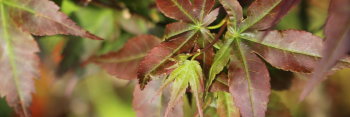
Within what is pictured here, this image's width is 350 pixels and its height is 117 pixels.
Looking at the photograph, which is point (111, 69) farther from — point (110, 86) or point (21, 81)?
point (110, 86)

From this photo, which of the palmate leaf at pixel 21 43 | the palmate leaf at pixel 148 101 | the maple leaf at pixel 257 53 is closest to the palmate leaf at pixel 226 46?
the maple leaf at pixel 257 53

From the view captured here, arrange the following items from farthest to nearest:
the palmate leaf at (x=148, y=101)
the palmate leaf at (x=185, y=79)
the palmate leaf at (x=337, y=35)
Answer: the palmate leaf at (x=148, y=101), the palmate leaf at (x=185, y=79), the palmate leaf at (x=337, y=35)

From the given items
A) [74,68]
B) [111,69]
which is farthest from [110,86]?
[111,69]

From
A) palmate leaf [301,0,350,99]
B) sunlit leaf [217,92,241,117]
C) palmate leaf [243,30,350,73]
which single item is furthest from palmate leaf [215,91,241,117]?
palmate leaf [301,0,350,99]

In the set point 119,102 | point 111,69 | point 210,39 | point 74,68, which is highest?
point 210,39

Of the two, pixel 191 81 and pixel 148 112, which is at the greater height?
pixel 191 81

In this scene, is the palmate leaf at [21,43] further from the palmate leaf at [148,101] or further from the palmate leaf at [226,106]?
the palmate leaf at [226,106]

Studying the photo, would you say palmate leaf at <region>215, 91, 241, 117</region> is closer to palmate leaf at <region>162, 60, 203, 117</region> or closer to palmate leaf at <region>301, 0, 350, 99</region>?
palmate leaf at <region>162, 60, 203, 117</region>

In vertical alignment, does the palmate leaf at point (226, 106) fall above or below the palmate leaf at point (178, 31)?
below

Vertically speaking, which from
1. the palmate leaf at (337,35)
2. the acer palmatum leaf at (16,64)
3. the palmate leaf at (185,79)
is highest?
the palmate leaf at (337,35)
